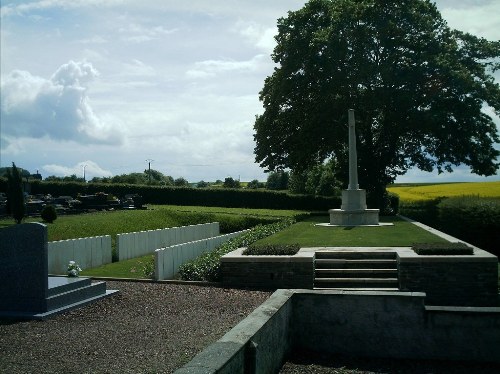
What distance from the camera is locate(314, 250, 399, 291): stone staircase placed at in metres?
13.0

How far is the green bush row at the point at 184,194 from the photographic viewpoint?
43.2 meters

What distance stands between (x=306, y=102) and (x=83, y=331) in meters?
27.4

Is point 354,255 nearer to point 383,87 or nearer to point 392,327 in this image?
point 392,327

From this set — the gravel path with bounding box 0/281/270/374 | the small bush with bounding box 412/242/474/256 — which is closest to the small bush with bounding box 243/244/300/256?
the gravel path with bounding box 0/281/270/374

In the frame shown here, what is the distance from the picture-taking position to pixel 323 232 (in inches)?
829

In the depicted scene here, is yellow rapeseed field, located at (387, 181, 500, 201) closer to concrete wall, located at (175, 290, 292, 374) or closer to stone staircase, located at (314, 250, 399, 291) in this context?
stone staircase, located at (314, 250, 399, 291)

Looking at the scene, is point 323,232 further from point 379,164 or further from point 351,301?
point 379,164

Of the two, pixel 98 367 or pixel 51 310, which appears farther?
pixel 51 310

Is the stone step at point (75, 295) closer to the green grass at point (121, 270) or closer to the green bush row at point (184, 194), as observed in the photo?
the green grass at point (121, 270)

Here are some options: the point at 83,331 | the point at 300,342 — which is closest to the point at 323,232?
the point at 300,342

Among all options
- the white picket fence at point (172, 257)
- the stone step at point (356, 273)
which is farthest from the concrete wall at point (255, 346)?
the white picket fence at point (172, 257)

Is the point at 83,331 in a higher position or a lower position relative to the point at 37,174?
lower

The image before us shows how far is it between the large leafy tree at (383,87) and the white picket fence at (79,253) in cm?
1729

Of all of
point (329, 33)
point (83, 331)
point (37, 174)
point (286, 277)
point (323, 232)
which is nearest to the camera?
point (83, 331)
